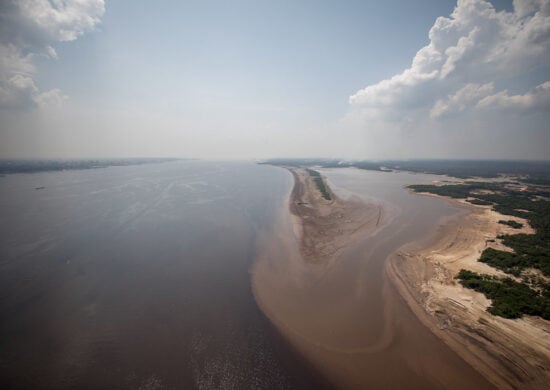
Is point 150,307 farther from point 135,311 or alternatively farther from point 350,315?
point 350,315

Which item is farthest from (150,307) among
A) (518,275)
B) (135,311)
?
(518,275)

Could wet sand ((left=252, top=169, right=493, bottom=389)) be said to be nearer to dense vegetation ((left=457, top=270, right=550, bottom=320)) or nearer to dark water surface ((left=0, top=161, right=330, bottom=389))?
dark water surface ((left=0, top=161, right=330, bottom=389))

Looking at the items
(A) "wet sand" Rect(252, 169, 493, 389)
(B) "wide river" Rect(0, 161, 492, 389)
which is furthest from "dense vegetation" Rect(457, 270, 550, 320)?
(B) "wide river" Rect(0, 161, 492, 389)

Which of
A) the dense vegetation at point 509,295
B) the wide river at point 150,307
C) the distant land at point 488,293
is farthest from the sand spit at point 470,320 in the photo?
the wide river at point 150,307

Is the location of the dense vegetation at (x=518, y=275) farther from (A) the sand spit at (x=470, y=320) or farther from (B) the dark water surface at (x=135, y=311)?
(B) the dark water surface at (x=135, y=311)

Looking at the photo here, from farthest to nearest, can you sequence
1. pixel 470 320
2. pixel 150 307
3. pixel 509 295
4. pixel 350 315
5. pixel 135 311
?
1. pixel 150 307
2. pixel 135 311
3. pixel 350 315
4. pixel 509 295
5. pixel 470 320

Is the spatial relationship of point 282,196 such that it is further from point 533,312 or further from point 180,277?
point 533,312
